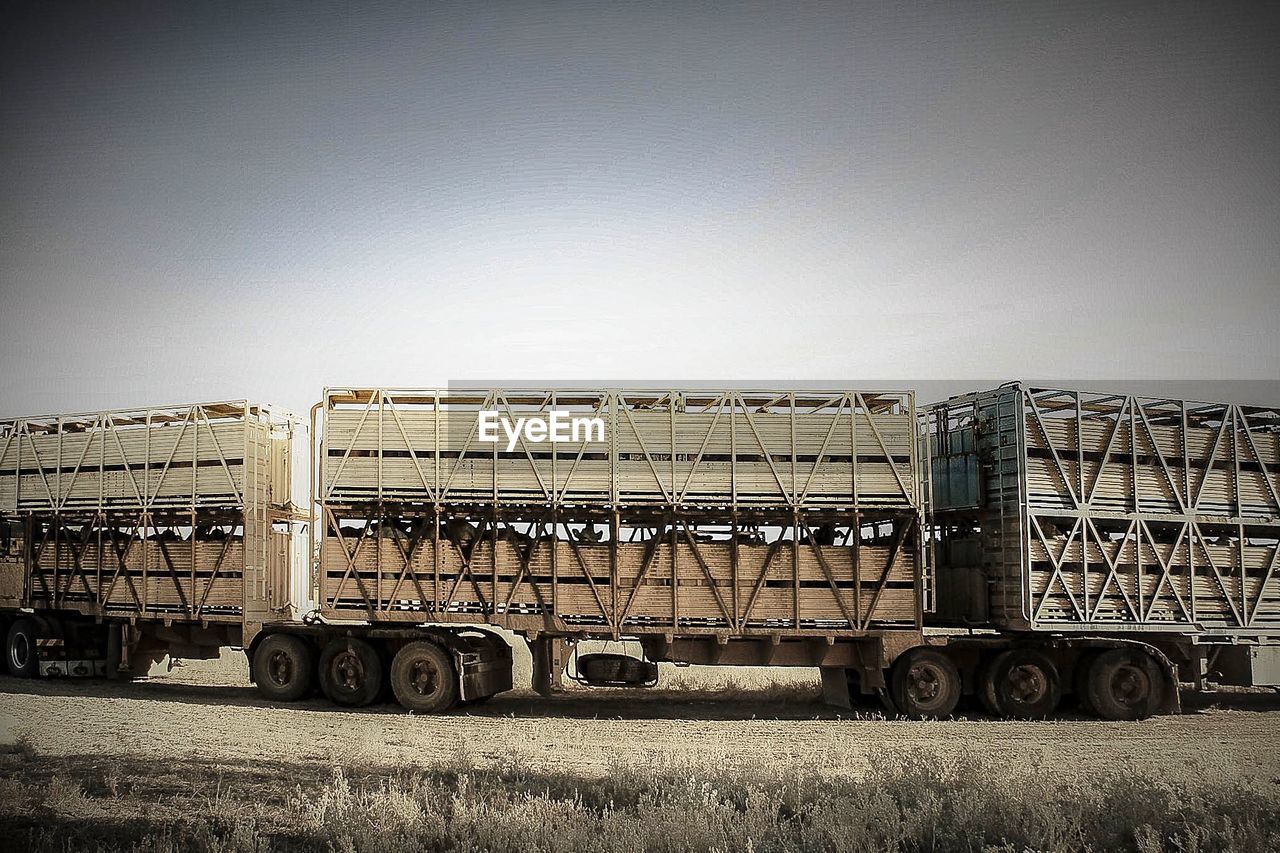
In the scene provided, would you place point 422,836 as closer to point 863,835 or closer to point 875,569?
point 863,835

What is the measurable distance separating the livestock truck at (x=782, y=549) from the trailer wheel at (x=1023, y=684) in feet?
0.12

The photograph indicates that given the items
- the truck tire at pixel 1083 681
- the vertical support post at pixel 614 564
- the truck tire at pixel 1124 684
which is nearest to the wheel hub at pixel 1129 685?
the truck tire at pixel 1124 684

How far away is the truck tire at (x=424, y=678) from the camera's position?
1927cm

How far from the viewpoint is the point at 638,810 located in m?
11.1

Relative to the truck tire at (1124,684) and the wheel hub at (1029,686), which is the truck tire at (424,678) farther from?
the truck tire at (1124,684)

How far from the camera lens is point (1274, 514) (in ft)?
68.2

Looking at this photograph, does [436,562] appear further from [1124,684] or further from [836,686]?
[1124,684]

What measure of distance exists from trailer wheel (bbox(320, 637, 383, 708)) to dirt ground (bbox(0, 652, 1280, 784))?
345mm

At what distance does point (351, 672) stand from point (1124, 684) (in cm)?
1321

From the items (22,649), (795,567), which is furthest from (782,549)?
(22,649)

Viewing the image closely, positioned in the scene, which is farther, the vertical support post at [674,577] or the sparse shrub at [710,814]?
the vertical support post at [674,577]

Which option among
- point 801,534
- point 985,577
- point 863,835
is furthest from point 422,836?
point 985,577

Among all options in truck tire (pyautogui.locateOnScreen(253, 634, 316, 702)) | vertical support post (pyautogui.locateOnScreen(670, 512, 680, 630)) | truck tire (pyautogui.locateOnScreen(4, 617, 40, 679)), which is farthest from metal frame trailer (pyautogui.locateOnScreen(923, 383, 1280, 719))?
truck tire (pyautogui.locateOnScreen(4, 617, 40, 679))
